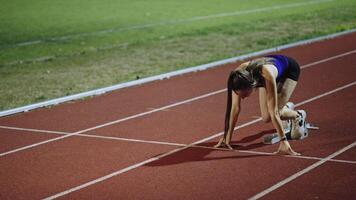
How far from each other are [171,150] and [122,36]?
484 inches

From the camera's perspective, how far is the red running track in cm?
786

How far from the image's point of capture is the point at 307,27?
21.7 metres

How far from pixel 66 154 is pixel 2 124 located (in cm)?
225

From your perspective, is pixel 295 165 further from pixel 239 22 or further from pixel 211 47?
pixel 239 22

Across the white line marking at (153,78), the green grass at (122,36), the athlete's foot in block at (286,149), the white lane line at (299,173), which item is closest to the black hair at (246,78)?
the athlete's foot in block at (286,149)

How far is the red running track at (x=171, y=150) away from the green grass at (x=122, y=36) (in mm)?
1911

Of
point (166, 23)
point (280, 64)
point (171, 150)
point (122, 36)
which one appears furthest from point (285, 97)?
point (166, 23)

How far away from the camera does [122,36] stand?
21.4 m

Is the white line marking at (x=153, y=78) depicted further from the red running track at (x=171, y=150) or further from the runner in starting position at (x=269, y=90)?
the runner in starting position at (x=269, y=90)

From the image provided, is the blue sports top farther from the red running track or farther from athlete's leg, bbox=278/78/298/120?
the red running track

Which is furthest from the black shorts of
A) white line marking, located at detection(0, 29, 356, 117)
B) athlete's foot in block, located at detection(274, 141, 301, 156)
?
white line marking, located at detection(0, 29, 356, 117)

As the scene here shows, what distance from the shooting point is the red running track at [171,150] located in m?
7.86

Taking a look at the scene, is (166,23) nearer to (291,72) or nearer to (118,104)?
(118,104)

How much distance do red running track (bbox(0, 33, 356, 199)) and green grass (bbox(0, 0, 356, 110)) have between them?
1911 mm
